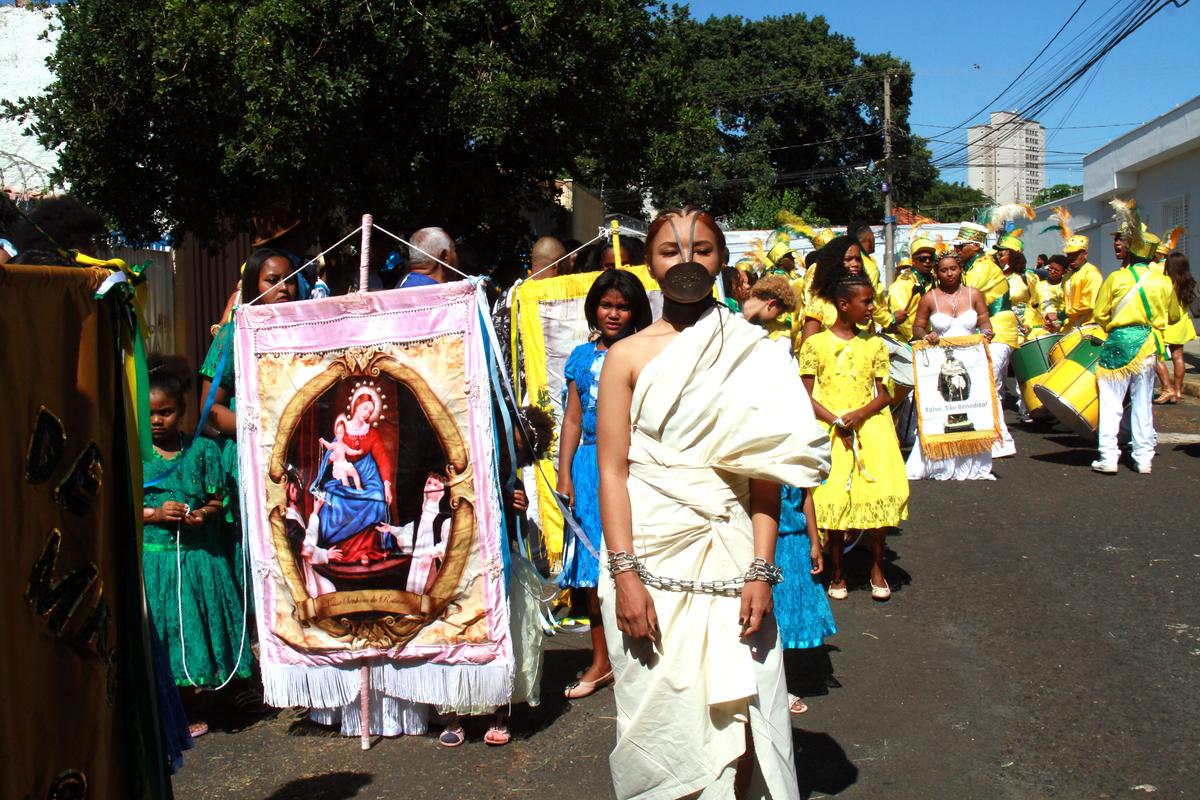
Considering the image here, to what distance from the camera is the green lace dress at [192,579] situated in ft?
14.5

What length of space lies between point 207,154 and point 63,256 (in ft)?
28.0

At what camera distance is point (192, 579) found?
178 inches

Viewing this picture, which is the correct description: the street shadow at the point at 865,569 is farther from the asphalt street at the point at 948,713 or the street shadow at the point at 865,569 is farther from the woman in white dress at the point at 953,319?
the woman in white dress at the point at 953,319

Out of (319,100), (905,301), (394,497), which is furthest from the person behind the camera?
(905,301)

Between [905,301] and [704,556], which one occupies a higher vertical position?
[905,301]

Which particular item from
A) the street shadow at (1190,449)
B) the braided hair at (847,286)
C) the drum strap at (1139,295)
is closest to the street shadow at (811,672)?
the braided hair at (847,286)

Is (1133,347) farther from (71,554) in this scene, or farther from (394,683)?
(71,554)

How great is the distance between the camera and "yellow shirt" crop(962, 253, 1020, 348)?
10.7 meters

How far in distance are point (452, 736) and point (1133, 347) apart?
7.34m

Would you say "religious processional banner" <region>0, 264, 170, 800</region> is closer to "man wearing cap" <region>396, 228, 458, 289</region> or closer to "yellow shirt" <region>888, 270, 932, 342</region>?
"man wearing cap" <region>396, 228, 458, 289</region>

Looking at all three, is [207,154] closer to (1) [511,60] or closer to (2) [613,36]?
(1) [511,60]

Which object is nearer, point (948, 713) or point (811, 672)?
point (948, 713)

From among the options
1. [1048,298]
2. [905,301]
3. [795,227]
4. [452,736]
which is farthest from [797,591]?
[1048,298]

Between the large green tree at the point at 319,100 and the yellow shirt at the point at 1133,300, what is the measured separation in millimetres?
5306
